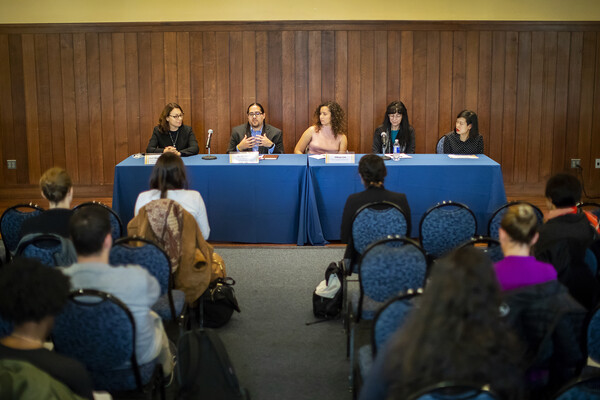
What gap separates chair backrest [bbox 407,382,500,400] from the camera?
66.2 inches

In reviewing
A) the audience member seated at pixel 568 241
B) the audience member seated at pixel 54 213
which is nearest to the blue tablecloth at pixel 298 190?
the audience member seated at pixel 54 213

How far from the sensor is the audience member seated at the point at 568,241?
9.90ft

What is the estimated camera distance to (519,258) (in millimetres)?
2521

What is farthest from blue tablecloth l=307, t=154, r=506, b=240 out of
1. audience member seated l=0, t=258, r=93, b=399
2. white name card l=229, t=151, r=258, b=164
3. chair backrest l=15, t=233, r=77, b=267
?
audience member seated l=0, t=258, r=93, b=399

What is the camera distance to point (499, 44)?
7699 millimetres

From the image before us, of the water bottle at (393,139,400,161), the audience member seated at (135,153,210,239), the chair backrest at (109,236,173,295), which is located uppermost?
the water bottle at (393,139,400,161)

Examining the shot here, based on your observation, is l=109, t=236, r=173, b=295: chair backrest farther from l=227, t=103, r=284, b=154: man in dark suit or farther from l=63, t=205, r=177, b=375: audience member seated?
l=227, t=103, r=284, b=154: man in dark suit

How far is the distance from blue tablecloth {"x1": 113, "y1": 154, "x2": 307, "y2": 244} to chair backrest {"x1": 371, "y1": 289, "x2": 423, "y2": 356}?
3.25 metres

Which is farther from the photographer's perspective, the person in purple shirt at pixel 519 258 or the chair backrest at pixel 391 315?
the person in purple shirt at pixel 519 258

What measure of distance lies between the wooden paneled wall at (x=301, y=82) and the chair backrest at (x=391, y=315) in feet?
18.6

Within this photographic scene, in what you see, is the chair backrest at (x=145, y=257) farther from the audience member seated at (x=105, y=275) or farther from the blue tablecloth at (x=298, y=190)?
the blue tablecloth at (x=298, y=190)

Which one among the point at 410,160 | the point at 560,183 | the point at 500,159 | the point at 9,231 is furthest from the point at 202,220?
the point at 500,159

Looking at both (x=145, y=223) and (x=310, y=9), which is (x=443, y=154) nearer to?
(x=310, y=9)

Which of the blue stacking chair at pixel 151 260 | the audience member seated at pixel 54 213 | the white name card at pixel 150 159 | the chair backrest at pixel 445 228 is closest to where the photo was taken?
the blue stacking chair at pixel 151 260
